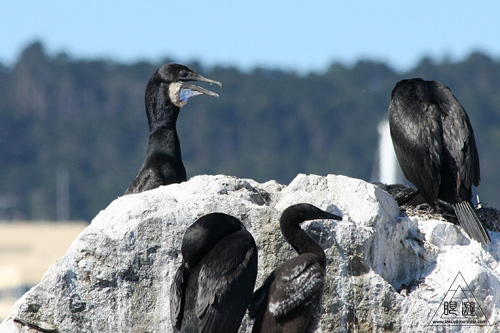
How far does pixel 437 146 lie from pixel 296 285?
7.66 feet

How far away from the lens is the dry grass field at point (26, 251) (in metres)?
32.5

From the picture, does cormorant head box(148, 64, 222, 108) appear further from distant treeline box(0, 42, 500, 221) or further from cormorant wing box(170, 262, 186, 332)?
distant treeline box(0, 42, 500, 221)

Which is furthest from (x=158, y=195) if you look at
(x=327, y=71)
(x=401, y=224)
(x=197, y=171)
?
(x=327, y=71)

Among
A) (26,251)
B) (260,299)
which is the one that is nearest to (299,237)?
(260,299)

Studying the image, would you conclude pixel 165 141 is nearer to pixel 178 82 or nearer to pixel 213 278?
pixel 178 82

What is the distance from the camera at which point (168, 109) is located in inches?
342

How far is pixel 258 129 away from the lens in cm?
7375

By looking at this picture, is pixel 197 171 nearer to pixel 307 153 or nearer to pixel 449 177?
pixel 307 153

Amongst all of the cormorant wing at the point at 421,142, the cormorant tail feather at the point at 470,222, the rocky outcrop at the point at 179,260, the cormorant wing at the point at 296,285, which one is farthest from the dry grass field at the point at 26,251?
the cormorant wing at the point at 296,285

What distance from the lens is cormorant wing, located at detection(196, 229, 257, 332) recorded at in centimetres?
606

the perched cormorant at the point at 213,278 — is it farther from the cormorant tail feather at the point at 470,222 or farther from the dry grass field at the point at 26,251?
the dry grass field at the point at 26,251

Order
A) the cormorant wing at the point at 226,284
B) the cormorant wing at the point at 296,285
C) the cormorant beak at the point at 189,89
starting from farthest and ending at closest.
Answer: the cormorant beak at the point at 189,89, the cormorant wing at the point at 296,285, the cormorant wing at the point at 226,284

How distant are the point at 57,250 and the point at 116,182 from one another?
671 inches

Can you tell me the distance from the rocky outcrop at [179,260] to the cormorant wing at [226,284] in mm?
565
